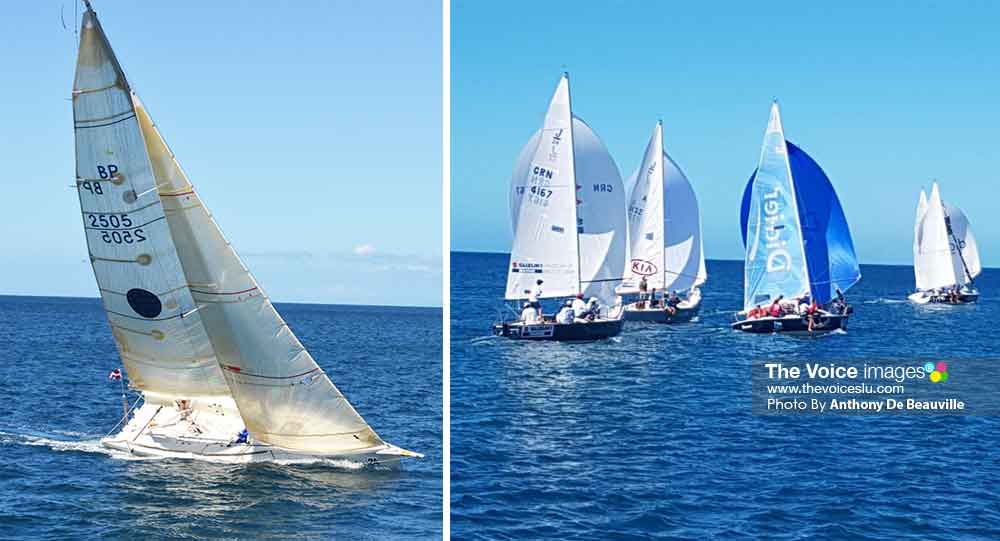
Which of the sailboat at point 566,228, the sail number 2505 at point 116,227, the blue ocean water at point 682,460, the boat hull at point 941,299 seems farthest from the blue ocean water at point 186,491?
the boat hull at point 941,299

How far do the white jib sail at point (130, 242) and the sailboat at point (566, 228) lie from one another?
67.8 ft

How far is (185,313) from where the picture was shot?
2484 centimetres

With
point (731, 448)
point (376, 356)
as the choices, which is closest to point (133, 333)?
point (731, 448)

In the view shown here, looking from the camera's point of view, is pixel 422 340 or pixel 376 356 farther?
pixel 422 340

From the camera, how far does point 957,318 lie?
70.2 metres

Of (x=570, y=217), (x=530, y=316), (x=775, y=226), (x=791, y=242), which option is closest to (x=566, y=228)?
(x=570, y=217)

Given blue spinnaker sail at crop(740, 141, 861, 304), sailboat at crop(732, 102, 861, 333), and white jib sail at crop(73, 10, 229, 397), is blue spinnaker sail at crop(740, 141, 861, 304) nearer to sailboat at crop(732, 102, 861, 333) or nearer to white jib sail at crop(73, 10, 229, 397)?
sailboat at crop(732, 102, 861, 333)

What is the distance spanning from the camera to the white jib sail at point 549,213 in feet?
146

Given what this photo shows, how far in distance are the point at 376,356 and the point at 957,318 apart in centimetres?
4076

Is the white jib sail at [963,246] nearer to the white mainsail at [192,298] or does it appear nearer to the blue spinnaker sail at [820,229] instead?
the blue spinnaker sail at [820,229]

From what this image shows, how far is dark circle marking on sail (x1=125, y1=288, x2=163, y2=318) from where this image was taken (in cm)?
2464

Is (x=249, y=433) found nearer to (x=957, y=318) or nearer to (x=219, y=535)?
(x=219, y=535)

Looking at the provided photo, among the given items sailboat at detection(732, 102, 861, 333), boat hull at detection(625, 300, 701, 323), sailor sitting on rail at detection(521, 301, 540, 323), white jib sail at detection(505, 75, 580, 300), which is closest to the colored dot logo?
sailboat at detection(732, 102, 861, 333)

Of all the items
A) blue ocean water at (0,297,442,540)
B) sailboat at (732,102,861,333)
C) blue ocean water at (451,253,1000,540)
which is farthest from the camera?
sailboat at (732,102,861,333)
